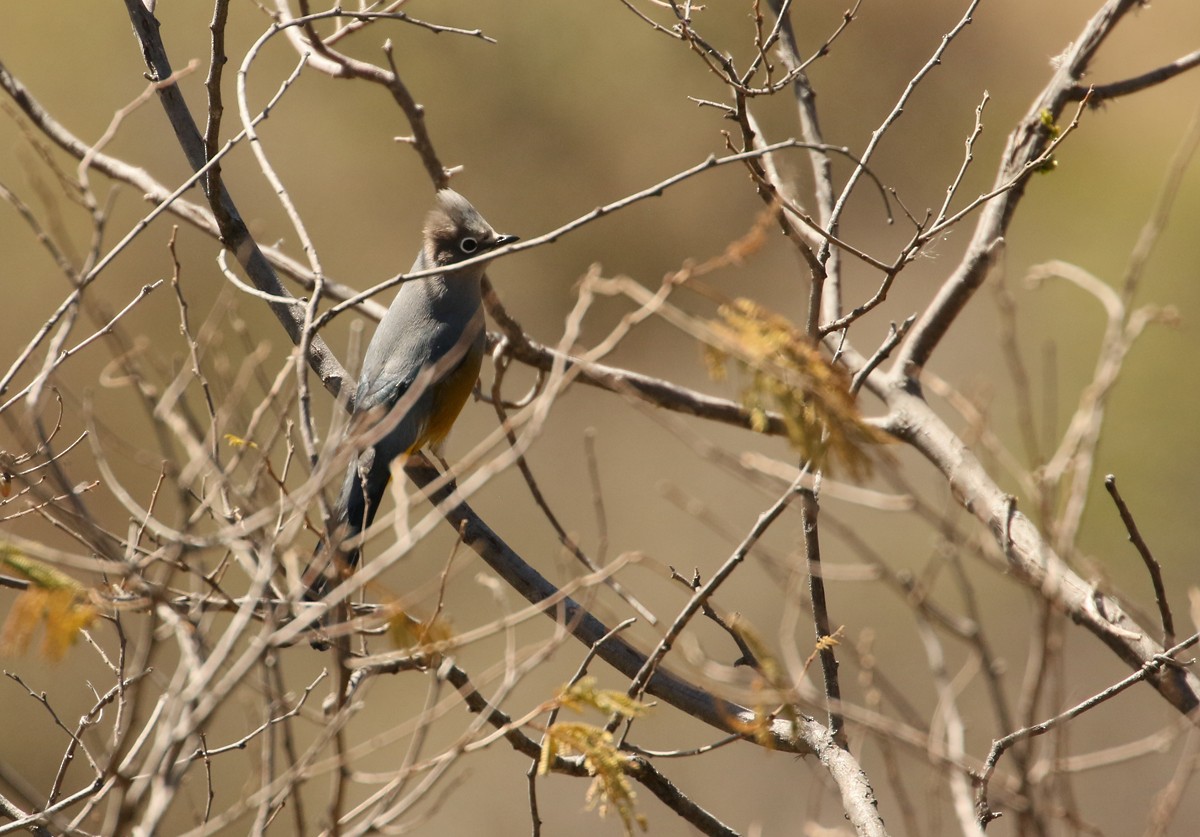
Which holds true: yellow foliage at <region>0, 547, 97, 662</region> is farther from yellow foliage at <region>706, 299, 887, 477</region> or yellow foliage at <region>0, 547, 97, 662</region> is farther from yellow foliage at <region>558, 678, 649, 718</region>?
yellow foliage at <region>706, 299, 887, 477</region>

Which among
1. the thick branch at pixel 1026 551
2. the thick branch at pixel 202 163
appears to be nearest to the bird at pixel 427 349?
the thick branch at pixel 202 163

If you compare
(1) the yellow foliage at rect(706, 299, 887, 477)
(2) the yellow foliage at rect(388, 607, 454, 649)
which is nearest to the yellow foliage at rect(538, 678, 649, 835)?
(2) the yellow foliage at rect(388, 607, 454, 649)

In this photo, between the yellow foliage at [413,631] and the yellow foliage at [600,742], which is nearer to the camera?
the yellow foliage at [413,631]

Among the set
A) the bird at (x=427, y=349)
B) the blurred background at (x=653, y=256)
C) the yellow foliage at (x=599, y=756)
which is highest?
the blurred background at (x=653, y=256)

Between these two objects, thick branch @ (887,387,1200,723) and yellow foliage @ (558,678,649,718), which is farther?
thick branch @ (887,387,1200,723)

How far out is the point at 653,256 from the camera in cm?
1385

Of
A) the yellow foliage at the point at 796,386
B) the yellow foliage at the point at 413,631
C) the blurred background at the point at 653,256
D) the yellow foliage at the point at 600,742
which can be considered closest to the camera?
the yellow foliage at the point at 796,386

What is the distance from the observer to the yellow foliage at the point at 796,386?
2.12 meters

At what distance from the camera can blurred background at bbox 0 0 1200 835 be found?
34.0 feet

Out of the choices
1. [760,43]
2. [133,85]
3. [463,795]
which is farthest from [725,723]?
[133,85]

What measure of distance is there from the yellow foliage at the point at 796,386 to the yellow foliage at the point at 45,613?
1318 mm

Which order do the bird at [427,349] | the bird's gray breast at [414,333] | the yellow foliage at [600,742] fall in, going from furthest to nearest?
1. the bird's gray breast at [414,333]
2. the bird at [427,349]
3. the yellow foliage at [600,742]

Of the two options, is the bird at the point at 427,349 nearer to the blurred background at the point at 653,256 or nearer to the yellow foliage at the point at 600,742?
the yellow foliage at the point at 600,742

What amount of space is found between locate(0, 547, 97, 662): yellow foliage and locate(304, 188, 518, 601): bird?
9.42 feet
